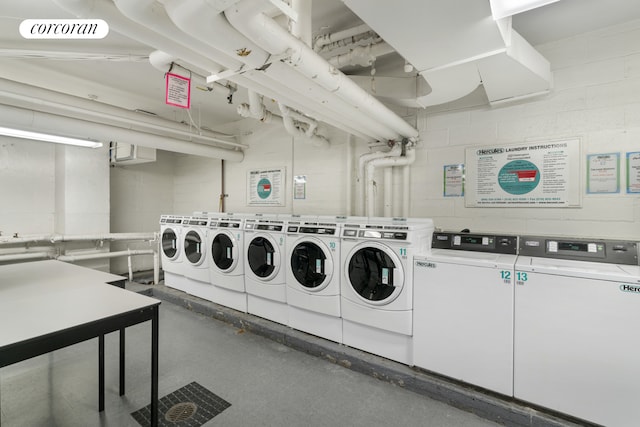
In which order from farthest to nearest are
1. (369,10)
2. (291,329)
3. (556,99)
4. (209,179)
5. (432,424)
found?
(209,179) → (291,329) → (556,99) → (432,424) → (369,10)

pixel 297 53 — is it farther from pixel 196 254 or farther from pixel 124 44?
pixel 196 254

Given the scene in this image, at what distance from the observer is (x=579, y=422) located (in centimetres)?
169

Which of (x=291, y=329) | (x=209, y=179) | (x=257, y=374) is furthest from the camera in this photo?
(x=209, y=179)

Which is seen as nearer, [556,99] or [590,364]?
[590,364]

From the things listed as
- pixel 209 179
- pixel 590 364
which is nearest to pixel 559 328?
pixel 590 364

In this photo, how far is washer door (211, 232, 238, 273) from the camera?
336 centimetres

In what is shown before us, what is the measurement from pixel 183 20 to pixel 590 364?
108 inches

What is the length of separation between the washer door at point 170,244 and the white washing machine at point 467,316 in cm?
340

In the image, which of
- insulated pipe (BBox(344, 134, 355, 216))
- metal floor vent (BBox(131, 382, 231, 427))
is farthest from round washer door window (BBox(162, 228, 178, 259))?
insulated pipe (BBox(344, 134, 355, 216))

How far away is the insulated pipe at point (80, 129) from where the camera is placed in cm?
273

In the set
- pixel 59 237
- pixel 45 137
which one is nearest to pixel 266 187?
pixel 45 137

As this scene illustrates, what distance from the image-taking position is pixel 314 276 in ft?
8.95

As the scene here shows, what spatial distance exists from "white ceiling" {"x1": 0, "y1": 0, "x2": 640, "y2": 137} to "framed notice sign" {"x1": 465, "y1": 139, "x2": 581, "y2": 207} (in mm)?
935

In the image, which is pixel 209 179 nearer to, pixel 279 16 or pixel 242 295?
pixel 242 295
